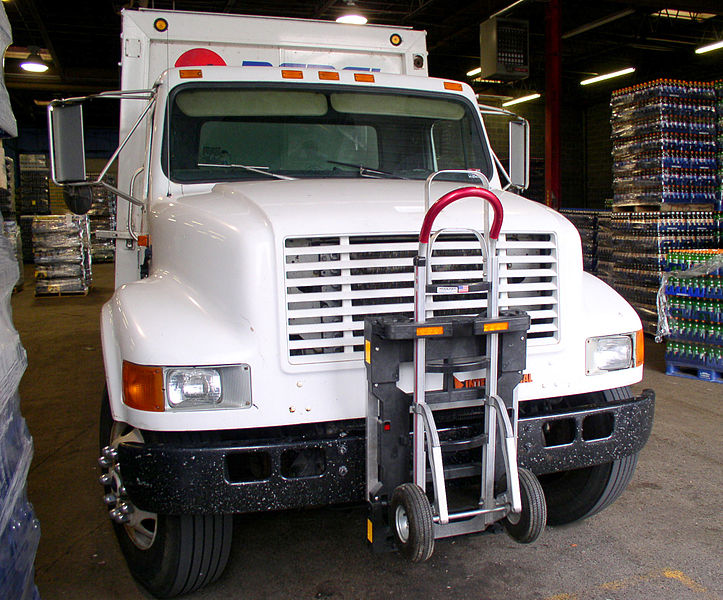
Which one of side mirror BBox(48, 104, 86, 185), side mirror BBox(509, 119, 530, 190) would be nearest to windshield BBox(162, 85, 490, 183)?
side mirror BBox(509, 119, 530, 190)

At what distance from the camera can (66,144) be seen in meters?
3.75

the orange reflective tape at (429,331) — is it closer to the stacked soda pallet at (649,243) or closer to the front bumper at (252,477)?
the front bumper at (252,477)

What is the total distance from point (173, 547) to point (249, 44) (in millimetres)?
3969

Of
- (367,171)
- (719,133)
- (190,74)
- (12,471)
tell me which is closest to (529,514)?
(12,471)

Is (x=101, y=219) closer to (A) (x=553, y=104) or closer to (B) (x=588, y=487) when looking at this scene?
(A) (x=553, y=104)

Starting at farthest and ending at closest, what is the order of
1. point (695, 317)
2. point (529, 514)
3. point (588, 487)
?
1. point (695, 317)
2. point (588, 487)
3. point (529, 514)

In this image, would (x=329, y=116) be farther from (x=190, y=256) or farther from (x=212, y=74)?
(x=190, y=256)

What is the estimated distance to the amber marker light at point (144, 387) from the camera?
2520 mm

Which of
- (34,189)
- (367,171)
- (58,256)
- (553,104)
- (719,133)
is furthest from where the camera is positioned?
(34,189)

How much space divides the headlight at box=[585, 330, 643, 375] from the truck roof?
3.42 metres

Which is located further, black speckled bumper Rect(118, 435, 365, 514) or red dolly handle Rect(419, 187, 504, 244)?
black speckled bumper Rect(118, 435, 365, 514)

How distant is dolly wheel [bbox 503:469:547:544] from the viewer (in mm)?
2527

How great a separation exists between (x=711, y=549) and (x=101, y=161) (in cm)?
3014

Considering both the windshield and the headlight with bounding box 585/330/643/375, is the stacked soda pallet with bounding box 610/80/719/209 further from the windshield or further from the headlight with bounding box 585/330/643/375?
the headlight with bounding box 585/330/643/375
